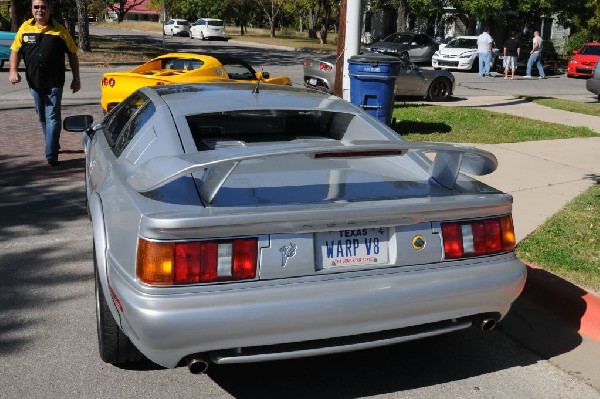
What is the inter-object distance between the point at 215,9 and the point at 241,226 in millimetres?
67667

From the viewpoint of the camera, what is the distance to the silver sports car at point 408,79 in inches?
651

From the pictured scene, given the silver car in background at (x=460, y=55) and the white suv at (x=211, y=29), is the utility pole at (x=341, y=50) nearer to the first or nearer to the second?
the silver car in background at (x=460, y=55)

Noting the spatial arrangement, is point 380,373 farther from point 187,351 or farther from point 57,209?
point 57,209

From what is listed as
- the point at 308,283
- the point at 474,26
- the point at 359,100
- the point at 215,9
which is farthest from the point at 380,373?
the point at 215,9

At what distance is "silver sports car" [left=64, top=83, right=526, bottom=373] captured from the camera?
10.5 feet

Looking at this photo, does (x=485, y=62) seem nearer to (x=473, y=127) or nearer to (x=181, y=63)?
(x=473, y=127)

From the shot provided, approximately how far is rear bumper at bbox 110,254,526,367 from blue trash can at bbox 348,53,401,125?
294 inches

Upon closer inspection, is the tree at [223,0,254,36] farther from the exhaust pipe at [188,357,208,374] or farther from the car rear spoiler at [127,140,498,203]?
the exhaust pipe at [188,357,208,374]

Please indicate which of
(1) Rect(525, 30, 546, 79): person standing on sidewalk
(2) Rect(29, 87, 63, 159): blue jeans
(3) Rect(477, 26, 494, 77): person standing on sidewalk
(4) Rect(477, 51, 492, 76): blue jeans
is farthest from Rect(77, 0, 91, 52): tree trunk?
(2) Rect(29, 87, 63, 159): blue jeans

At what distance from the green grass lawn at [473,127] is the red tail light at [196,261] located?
8259 millimetres

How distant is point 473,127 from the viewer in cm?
1266

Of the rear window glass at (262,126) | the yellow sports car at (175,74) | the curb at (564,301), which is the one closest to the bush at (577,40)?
Result: the yellow sports car at (175,74)

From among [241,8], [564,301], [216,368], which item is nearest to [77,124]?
[216,368]

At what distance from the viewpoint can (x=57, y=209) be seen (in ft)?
23.4
